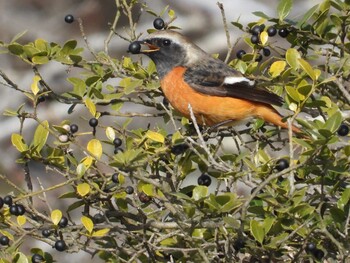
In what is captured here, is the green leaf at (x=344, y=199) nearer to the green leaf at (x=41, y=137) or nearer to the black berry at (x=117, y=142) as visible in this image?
the black berry at (x=117, y=142)

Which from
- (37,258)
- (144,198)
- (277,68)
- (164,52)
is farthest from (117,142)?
(164,52)

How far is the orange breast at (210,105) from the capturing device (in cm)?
397

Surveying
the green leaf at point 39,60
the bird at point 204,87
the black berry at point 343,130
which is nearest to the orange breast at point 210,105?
the bird at point 204,87

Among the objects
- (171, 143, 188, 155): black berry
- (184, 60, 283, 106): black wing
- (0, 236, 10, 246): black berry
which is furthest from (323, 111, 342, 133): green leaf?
(0, 236, 10, 246): black berry

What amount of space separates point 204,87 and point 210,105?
85 mm

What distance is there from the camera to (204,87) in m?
4.07

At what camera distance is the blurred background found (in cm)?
625

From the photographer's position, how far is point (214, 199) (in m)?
2.76

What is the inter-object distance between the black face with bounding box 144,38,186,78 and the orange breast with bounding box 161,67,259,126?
7cm

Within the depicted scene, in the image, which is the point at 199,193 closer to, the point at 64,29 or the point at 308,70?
the point at 308,70

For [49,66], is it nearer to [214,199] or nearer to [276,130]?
[276,130]

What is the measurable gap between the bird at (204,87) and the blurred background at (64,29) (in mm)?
1972

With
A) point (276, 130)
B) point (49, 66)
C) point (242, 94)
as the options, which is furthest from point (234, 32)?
point (276, 130)

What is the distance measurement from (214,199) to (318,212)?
12.7 inches
